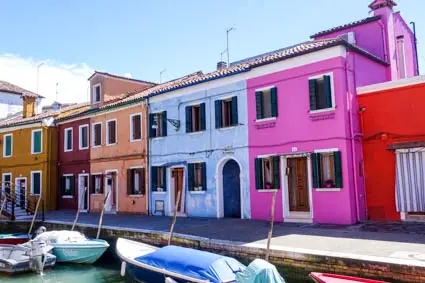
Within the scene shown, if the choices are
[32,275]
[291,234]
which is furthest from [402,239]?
[32,275]

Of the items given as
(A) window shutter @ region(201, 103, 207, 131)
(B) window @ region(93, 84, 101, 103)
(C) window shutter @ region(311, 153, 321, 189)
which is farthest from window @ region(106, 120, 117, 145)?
(C) window shutter @ region(311, 153, 321, 189)

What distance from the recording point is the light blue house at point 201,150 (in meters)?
16.0

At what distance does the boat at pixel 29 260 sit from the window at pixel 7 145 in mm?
15711

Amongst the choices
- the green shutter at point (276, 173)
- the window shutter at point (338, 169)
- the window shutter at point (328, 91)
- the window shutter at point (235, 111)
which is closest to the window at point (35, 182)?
the window shutter at point (235, 111)

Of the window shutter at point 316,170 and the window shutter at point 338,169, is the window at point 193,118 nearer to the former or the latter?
the window shutter at point 316,170

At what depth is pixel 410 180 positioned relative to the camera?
41.3 feet

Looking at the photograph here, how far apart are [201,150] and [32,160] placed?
13.4 metres

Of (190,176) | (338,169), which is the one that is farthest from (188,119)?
(338,169)

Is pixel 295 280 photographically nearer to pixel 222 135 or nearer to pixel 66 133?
pixel 222 135

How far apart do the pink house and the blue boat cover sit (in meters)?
5.80

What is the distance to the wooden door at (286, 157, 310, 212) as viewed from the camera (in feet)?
46.6

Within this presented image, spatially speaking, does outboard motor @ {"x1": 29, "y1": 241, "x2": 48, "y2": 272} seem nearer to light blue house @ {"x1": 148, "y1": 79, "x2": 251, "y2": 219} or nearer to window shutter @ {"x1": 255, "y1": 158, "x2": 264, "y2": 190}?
light blue house @ {"x1": 148, "y1": 79, "x2": 251, "y2": 219}

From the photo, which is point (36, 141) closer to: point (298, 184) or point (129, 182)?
point (129, 182)

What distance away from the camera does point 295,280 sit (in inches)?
349
